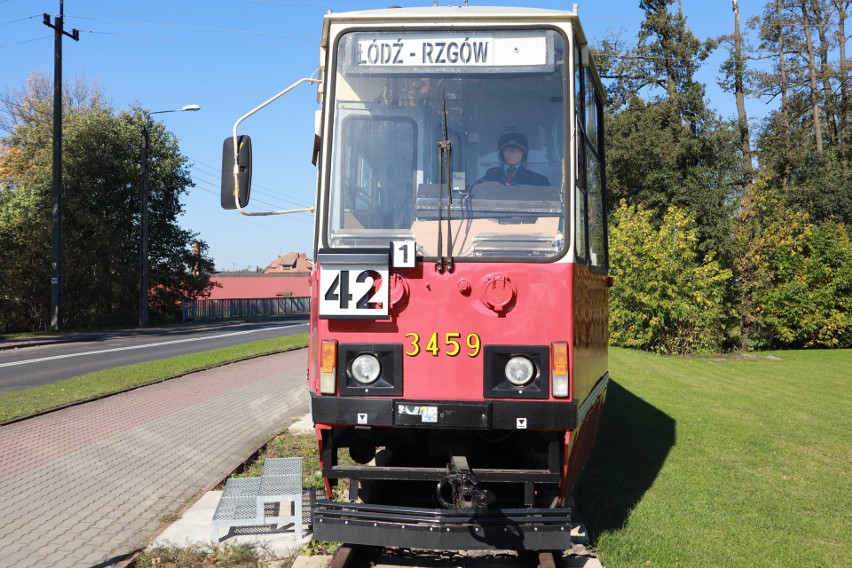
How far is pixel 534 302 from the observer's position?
17.7 ft

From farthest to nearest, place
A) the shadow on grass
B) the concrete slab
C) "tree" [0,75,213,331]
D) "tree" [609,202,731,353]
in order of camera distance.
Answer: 1. "tree" [0,75,213,331]
2. "tree" [609,202,731,353]
3. the shadow on grass
4. the concrete slab

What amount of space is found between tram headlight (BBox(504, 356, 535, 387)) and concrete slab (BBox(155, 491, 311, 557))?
2068 millimetres

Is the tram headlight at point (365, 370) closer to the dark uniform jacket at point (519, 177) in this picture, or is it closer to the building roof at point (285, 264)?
the dark uniform jacket at point (519, 177)

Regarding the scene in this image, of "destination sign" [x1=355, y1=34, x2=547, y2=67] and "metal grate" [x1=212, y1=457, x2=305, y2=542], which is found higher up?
"destination sign" [x1=355, y1=34, x2=547, y2=67]

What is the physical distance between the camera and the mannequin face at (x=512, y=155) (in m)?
5.66

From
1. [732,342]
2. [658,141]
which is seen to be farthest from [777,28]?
[732,342]

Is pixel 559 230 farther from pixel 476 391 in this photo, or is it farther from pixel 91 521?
pixel 91 521

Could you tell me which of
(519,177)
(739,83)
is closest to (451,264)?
(519,177)

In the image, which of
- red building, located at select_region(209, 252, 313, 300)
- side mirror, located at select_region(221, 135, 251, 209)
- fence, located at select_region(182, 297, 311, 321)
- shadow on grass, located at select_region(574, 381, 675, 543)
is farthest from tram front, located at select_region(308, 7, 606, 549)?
red building, located at select_region(209, 252, 313, 300)

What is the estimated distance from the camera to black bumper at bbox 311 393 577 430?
5.26 metres

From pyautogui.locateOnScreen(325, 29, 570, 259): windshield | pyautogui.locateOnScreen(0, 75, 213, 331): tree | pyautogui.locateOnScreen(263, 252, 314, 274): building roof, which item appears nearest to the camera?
pyautogui.locateOnScreen(325, 29, 570, 259): windshield

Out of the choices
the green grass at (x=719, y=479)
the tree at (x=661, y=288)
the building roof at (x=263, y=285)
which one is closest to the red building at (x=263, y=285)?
the building roof at (x=263, y=285)

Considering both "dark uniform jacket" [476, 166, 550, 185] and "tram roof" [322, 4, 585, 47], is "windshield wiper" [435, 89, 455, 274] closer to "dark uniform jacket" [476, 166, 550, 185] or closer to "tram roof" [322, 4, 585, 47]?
"dark uniform jacket" [476, 166, 550, 185]

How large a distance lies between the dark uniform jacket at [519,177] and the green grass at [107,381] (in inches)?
345
